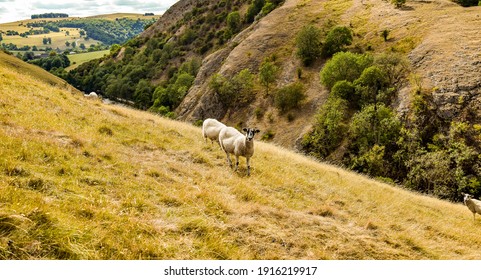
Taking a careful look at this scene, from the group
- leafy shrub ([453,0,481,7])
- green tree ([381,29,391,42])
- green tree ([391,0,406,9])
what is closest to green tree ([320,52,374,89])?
green tree ([381,29,391,42])

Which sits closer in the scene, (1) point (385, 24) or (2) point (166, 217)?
(2) point (166, 217)

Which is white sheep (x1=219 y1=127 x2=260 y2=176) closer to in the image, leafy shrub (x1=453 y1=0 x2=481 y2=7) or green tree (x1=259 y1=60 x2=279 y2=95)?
Result: green tree (x1=259 y1=60 x2=279 y2=95)

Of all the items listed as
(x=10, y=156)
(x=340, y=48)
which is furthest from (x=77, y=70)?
(x=10, y=156)

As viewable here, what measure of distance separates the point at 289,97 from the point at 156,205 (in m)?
68.9

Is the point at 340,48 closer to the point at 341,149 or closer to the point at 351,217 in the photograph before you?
the point at 341,149

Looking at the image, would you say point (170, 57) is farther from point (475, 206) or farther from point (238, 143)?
point (475, 206)

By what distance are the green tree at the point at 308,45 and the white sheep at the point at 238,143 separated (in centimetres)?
7562

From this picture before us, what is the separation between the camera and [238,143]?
48.7 feet

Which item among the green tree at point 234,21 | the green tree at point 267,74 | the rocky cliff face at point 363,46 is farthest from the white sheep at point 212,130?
the green tree at point 234,21

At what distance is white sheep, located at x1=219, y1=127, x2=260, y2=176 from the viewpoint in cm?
1420

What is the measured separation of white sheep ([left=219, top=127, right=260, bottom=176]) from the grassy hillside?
0.84 metres

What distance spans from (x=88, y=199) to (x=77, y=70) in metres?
213

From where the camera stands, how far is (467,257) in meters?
10.5

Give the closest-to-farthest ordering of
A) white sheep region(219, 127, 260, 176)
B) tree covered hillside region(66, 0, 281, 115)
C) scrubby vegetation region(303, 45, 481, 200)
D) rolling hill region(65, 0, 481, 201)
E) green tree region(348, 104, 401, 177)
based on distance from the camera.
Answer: white sheep region(219, 127, 260, 176) < scrubby vegetation region(303, 45, 481, 200) < rolling hill region(65, 0, 481, 201) < green tree region(348, 104, 401, 177) < tree covered hillside region(66, 0, 281, 115)
